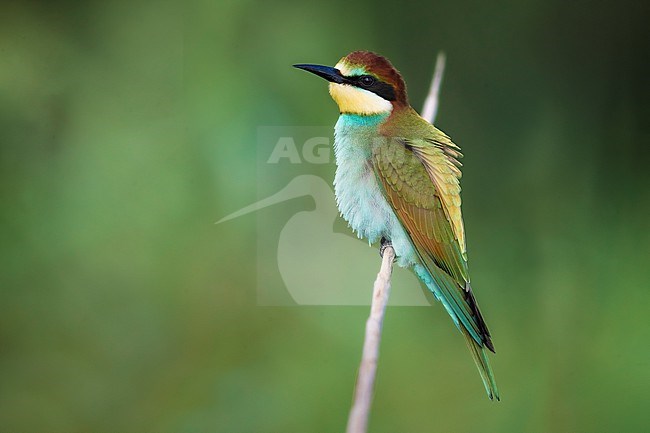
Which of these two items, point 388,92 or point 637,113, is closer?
point 388,92

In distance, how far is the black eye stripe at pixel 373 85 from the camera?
1813mm

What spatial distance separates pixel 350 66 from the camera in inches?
71.3

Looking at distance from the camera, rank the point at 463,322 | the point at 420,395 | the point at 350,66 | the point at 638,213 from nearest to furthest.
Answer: the point at 463,322 → the point at 350,66 → the point at 420,395 → the point at 638,213

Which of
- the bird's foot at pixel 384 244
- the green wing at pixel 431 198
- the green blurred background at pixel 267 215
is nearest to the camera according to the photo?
the green wing at pixel 431 198

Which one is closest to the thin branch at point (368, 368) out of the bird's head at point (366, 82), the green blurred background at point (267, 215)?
the bird's head at point (366, 82)

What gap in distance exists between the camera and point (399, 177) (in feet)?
5.89

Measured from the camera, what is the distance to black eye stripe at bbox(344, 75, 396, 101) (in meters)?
1.81

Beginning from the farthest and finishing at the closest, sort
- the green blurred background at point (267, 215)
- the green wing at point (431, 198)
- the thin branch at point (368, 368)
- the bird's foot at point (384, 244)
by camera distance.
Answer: the green blurred background at point (267, 215) < the bird's foot at point (384, 244) < the green wing at point (431, 198) < the thin branch at point (368, 368)

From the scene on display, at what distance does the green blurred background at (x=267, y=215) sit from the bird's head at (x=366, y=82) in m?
0.58

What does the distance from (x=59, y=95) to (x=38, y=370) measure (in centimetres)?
91

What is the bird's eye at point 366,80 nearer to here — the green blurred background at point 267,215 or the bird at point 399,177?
the bird at point 399,177

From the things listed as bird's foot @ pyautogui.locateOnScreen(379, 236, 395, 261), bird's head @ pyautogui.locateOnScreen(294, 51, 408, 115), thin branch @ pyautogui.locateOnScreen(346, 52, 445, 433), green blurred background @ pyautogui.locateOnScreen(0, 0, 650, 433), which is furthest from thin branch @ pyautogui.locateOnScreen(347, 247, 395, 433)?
green blurred background @ pyautogui.locateOnScreen(0, 0, 650, 433)

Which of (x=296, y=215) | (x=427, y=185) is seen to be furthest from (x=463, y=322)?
(x=296, y=215)

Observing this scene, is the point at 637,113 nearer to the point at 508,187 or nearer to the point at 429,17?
the point at 508,187
